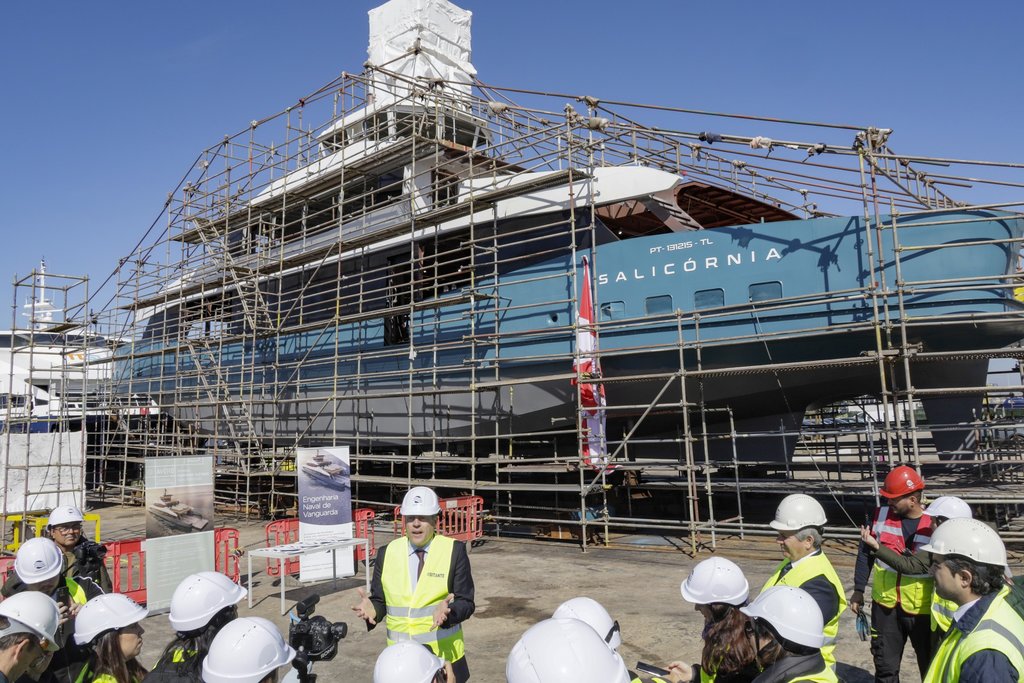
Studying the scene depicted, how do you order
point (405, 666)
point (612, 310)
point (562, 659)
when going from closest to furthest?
point (562, 659)
point (405, 666)
point (612, 310)

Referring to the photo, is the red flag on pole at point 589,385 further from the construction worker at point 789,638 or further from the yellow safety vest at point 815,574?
the construction worker at point 789,638

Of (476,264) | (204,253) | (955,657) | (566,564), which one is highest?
(204,253)

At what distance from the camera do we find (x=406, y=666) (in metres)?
2.28

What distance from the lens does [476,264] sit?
14.0 m

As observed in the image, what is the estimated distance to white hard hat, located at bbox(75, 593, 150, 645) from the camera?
3123 millimetres

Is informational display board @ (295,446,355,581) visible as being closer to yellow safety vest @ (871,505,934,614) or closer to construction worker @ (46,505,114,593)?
construction worker @ (46,505,114,593)

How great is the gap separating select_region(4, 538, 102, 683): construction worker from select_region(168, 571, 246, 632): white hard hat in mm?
933

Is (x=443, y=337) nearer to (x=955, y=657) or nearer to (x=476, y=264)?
(x=476, y=264)

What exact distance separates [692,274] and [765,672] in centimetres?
996

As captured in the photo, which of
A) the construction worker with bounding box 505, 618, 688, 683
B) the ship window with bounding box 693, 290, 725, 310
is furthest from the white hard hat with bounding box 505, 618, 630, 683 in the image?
the ship window with bounding box 693, 290, 725, 310

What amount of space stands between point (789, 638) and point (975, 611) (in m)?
0.87

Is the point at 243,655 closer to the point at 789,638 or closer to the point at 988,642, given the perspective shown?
the point at 789,638

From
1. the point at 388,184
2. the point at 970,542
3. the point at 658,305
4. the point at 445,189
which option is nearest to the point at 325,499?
the point at 658,305

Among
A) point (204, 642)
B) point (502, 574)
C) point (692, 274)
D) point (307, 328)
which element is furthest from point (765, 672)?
point (307, 328)
